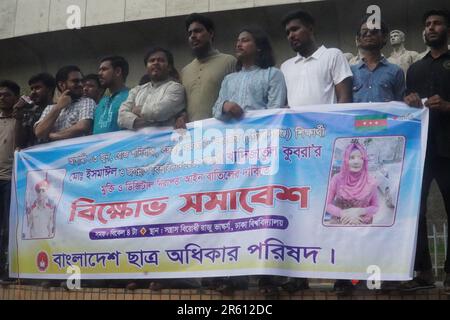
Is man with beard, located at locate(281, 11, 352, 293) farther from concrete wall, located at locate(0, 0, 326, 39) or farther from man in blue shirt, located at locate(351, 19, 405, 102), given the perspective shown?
concrete wall, located at locate(0, 0, 326, 39)

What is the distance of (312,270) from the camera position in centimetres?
374

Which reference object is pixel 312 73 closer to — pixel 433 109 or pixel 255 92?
pixel 255 92

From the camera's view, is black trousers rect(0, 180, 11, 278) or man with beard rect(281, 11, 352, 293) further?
black trousers rect(0, 180, 11, 278)

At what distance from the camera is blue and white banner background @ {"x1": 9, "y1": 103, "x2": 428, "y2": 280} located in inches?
146

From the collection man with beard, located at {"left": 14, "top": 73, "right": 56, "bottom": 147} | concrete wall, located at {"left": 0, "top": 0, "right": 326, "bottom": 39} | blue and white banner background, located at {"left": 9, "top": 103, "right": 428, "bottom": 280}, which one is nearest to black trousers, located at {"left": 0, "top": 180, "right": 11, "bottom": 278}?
blue and white banner background, located at {"left": 9, "top": 103, "right": 428, "bottom": 280}

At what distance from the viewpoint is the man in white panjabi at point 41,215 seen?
4836 mm

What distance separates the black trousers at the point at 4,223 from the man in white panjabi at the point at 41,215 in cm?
39

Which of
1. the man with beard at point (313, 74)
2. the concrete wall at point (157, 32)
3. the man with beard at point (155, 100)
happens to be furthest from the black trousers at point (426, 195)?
the concrete wall at point (157, 32)

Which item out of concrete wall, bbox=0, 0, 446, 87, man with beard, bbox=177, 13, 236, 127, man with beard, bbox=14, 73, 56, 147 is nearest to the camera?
man with beard, bbox=177, 13, 236, 127

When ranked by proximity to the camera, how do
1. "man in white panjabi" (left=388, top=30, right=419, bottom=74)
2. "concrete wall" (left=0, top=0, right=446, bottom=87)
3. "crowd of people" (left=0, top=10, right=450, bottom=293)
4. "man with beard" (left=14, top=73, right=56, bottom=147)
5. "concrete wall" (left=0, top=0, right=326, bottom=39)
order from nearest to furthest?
"crowd of people" (left=0, top=10, right=450, bottom=293)
"man with beard" (left=14, top=73, right=56, bottom=147)
"man in white panjabi" (left=388, top=30, right=419, bottom=74)
"concrete wall" (left=0, top=0, right=446, bottom=87)
"concrete wall" (left=0, top=0, right=326, bottom=39)

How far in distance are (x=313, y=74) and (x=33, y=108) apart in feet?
8.62

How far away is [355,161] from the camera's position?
12.6 feet

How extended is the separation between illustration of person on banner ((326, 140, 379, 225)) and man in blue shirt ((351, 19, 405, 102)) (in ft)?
1.32

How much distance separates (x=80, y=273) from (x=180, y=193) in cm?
101
